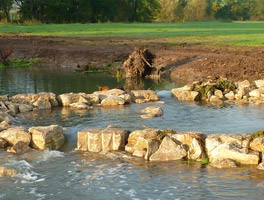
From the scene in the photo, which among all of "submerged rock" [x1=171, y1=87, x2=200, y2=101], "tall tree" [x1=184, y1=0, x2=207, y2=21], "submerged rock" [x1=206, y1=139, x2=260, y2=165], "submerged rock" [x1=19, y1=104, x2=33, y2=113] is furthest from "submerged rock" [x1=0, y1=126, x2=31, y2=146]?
"tall tree" [x1=184, y1=0, x2=207, y2=21]

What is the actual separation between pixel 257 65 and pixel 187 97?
223 inches

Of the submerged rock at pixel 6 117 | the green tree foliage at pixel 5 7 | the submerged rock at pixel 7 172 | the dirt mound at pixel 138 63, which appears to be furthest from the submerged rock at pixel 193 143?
the green tree foliage at pixel 5 7

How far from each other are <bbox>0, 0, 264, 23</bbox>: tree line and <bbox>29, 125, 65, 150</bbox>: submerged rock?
49.6 meters

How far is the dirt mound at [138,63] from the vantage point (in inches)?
890

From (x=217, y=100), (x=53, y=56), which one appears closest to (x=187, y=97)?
(x=217, y=100)

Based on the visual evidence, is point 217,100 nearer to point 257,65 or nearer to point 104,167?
point 257,65

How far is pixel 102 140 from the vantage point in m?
11.1

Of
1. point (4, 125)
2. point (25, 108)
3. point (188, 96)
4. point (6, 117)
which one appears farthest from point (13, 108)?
point (188, 96)

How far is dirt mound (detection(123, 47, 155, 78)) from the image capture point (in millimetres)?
22609

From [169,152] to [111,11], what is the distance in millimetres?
57521

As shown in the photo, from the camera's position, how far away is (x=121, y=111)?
14.7 meters

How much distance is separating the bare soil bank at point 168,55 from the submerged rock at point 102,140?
9.03 metres

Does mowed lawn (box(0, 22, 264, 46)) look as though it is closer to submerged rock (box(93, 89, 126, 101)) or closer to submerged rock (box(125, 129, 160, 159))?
submerged rock (box(93, 89, 126, 101))

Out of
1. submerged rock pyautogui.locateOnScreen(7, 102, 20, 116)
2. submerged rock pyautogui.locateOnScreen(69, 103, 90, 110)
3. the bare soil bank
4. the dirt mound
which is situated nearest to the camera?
submerged rock pyautogui.locateOnScreen(7, 102, 20, 116)
